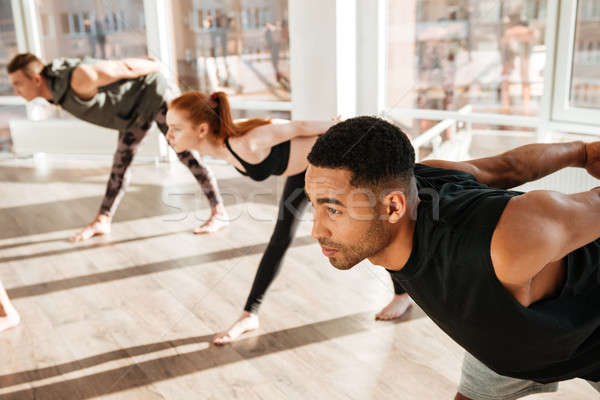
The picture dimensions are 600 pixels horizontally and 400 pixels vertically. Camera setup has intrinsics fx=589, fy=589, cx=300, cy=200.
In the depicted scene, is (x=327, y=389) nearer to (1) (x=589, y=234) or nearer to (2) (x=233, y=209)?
(1) (x=589, y=234)

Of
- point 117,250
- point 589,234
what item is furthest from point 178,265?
point 589,234

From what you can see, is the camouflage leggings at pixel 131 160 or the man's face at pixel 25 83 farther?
the camouflage leggings at pixel 131 160

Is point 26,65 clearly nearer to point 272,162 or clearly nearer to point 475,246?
→ point 272,162

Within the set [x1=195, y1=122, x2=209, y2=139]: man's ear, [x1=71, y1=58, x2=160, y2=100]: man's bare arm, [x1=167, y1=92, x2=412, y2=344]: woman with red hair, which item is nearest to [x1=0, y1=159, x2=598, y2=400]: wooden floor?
[x1=167, y1=92, x2=412, y2=344]: woman with red hair

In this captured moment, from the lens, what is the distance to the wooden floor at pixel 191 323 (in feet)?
5.99

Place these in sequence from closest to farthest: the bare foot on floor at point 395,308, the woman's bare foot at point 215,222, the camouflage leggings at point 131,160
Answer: the bare foot on floor at point 395,308
the camouflage leggings at point 131,160
the woman's bare foot at point 215,222

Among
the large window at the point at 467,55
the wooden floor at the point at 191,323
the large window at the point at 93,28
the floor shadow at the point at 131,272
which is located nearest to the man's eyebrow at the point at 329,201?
the wooden floor at the point at 191,323

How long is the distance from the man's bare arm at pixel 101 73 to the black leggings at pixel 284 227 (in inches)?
48.5

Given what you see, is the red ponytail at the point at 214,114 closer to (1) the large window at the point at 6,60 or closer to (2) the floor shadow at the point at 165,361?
(2) the floor shadow at the point at 165,361

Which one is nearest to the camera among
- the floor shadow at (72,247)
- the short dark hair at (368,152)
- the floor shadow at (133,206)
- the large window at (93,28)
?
the short dark hair at (368,152)

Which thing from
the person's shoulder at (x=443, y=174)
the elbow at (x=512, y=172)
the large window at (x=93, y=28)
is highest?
the large window at (x=93, y=28)

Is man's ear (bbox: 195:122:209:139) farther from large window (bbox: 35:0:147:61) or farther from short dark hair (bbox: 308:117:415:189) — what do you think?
large window (bbox: 35:0:147:61)

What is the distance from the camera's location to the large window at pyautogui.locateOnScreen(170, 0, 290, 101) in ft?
14.7

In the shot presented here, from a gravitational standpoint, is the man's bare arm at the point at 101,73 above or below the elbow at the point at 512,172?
above
